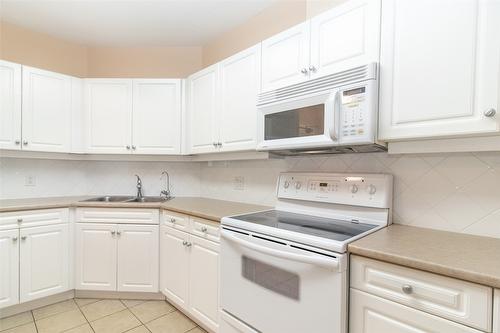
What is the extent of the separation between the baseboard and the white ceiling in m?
2.47

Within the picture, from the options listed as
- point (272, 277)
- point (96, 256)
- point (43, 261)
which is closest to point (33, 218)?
point (43, 261)

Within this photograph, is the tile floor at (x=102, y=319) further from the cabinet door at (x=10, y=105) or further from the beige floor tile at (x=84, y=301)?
the cabinet door at (x=10, y=105)

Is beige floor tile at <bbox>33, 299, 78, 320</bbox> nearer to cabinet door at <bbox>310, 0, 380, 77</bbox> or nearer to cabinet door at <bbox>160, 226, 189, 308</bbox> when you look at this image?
cabinet door at <bbox>160, 226, 189, 308</bbox>

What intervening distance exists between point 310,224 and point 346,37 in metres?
1.05

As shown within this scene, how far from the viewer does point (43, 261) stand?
2.17 metres

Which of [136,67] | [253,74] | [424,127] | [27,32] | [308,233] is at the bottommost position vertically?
[308,233]

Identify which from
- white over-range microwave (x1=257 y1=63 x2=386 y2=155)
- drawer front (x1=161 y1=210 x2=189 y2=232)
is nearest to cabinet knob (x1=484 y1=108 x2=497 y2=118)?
white over-range microwave (x1=257 y1=63 x2=386 y2=155)

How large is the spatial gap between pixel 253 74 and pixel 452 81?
1.21 metres

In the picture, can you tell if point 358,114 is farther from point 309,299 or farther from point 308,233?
point 309,299

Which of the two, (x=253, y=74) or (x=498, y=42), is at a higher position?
(x=253, y=74)

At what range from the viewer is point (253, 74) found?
6.27 ft

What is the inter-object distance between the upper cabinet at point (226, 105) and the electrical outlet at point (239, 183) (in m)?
0.38

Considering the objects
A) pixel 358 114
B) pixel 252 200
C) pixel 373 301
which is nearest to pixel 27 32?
pixel 252 200

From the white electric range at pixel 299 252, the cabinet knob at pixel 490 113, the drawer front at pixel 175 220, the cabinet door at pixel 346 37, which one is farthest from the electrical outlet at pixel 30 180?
the cabinet knob at pixel 490 113
